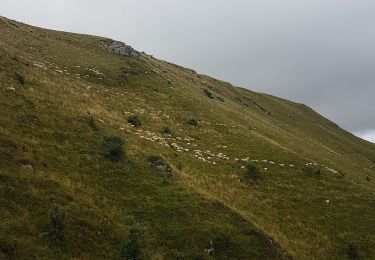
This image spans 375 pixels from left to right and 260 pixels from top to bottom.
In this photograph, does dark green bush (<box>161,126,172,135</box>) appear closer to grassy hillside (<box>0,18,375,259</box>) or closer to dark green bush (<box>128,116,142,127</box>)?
grassy hillside (<box>0,18,375,259</box>)

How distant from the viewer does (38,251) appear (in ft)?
62.2

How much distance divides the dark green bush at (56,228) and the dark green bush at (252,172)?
61.3 ft

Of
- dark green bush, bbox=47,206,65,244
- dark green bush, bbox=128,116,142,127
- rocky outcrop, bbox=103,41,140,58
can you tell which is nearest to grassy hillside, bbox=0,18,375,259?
dark green bush, bbox=47,206,65,244

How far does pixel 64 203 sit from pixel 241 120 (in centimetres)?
3822

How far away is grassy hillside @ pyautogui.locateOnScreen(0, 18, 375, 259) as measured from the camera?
867 inches

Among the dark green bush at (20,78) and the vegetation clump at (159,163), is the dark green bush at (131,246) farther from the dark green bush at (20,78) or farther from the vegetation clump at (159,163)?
the dark green bush at (20,78)

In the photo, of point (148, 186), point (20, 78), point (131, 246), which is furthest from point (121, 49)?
point (131, 246)

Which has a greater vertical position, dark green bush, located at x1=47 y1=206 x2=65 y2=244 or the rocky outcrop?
the rocky outcrop

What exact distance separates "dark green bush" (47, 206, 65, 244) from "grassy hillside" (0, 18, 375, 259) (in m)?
0.06

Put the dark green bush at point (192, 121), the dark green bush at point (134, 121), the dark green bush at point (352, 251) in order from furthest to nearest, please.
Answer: the dark green bush at point (192, 121) → the dark green bush at point (134, 121) → the dark green bush at point (352, 251)

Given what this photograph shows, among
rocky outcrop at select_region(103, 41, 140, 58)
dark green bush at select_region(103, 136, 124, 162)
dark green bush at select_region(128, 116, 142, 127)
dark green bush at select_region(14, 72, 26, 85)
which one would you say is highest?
rocky outcrop at select_region(103, 41, 140, 58)

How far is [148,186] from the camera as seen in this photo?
93.1 feet

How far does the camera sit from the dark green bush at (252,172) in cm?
3651

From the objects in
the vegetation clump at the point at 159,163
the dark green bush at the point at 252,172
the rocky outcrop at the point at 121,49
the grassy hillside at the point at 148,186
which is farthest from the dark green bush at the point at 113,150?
the rocky outcrop at the point at 121,49
